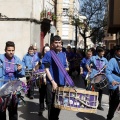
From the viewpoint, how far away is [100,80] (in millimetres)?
7309

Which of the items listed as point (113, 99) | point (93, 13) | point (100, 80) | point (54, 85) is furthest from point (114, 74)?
point (93, 13)

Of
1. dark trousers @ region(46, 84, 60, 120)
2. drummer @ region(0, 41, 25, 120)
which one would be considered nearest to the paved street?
dark trousers @ region(46, 84, 60, 120)

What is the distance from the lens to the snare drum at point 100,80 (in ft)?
23.7

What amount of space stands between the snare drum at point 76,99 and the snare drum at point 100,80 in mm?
2022

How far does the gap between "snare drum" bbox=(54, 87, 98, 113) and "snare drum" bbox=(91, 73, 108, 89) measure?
79.6 inches

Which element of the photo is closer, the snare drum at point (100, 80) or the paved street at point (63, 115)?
the snare drum at point (100, 80)

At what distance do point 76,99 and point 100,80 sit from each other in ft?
7.43

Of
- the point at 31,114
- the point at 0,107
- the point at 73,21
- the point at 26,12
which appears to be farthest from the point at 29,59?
the point at 73,21

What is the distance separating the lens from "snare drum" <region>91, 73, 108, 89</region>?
23.7ft

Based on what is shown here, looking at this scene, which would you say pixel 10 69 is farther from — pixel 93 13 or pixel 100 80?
pixel 93 13

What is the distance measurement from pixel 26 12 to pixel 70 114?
12.8 metres

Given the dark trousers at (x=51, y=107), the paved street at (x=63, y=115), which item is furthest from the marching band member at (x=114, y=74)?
the paved street at (x=63, y=115)

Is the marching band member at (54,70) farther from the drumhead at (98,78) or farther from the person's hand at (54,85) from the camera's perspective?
the drumhead at (98,78)

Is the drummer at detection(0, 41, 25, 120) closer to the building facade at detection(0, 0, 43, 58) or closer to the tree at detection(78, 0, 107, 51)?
the building facade at detection(0, 0, 43, 58)
